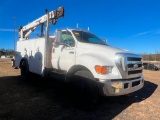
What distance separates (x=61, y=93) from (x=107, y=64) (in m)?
3.01

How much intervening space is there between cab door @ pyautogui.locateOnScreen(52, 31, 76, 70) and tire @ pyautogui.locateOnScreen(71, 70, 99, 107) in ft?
2.31

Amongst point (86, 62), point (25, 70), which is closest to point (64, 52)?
point (86, 62)

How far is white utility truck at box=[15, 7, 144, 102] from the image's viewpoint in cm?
530

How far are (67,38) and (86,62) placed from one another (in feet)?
5.27

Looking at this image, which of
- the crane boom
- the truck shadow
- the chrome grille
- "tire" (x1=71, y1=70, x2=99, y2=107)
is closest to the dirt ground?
the truck shadow

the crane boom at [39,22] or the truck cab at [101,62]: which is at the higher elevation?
the crane boom at [39,22]

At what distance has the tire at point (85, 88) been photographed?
5.41 m

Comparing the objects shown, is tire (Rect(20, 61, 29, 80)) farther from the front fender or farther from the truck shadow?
the front fender

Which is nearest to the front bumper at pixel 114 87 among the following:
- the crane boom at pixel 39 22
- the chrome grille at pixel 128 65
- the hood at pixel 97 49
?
the chrome grille at pixel 128 65

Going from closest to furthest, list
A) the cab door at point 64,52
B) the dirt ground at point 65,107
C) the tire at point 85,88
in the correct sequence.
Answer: the dirt ground at point 65,107, the tire at point 85,88, the cab door at point 64,52

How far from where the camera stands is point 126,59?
559 centimetres

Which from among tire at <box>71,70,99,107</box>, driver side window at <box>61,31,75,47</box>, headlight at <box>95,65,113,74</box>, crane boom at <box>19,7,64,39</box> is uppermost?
crane boom at <box>19,7,64,39</box>

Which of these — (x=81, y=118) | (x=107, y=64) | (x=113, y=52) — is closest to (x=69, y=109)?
(x=81, y=118)

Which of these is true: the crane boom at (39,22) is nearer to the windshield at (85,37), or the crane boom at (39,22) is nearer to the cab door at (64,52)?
the cab door at (64,52)
